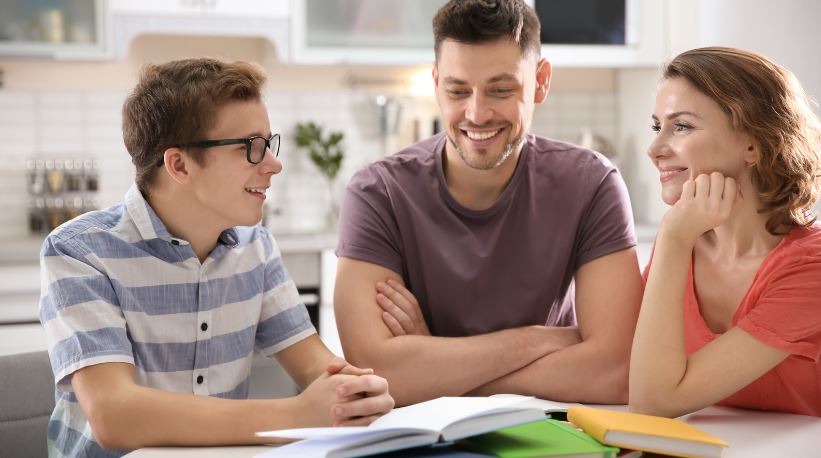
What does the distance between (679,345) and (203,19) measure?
234cm

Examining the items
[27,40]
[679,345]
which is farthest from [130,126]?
[27,40]

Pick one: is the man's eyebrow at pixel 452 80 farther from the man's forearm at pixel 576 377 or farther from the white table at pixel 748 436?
the white table at pixel 748 436

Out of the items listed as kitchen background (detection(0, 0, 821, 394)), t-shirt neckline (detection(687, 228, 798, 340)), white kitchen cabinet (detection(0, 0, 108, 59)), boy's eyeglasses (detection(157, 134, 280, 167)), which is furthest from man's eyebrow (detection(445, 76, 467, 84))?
white kitchen cabinet (detection(0, 0, 108, 59))

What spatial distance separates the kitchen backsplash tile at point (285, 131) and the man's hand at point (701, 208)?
7.50 feet

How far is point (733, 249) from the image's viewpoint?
1.56 meters

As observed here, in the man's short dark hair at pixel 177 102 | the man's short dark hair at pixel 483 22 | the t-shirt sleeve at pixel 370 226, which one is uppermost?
the man's short dark hair at pixel 483 22

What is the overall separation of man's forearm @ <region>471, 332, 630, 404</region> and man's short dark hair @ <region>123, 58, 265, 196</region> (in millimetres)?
661

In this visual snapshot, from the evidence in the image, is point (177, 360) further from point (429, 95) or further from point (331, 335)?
point (429, 95)

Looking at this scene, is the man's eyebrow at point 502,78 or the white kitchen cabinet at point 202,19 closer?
the man's eyebrow at point 502,78

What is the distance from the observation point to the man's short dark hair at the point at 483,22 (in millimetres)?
1777

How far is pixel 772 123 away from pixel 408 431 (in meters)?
0.80

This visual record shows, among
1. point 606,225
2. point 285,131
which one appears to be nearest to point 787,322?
point 606,225

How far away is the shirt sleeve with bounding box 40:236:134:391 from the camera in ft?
4.33

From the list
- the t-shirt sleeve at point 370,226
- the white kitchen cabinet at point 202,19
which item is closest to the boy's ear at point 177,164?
the t-shirt sleeve at point 370,226
